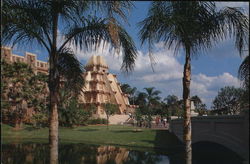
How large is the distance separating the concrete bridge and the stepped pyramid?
1434 inches

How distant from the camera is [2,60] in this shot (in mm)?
35812

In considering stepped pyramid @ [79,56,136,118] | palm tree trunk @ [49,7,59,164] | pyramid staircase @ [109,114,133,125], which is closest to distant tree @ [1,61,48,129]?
stepped pyramid @ [79,56,136,118]

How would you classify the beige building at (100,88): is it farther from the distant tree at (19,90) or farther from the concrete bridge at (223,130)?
the concrete bridge at (223,130)

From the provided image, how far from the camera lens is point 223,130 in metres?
13.6

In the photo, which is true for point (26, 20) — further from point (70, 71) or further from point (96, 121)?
point (96, 121)

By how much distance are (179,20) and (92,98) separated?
5501 centimetres

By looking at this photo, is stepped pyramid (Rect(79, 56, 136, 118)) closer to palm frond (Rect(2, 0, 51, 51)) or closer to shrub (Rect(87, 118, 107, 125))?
shrub (Rect(87, 118, 107, 125))

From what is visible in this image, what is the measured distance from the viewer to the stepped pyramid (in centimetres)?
5853

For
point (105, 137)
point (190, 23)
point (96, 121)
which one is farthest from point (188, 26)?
point (96, 121)

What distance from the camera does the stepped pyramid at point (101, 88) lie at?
192ft

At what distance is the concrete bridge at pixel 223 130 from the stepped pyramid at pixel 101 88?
120 ft

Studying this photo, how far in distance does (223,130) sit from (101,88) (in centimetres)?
4817

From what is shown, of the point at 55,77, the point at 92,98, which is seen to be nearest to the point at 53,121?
the point at 55,77

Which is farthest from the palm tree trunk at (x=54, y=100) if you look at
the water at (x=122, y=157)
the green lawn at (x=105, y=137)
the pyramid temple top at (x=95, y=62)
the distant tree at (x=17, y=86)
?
the pyramid temple top at (x=95, y=62)
